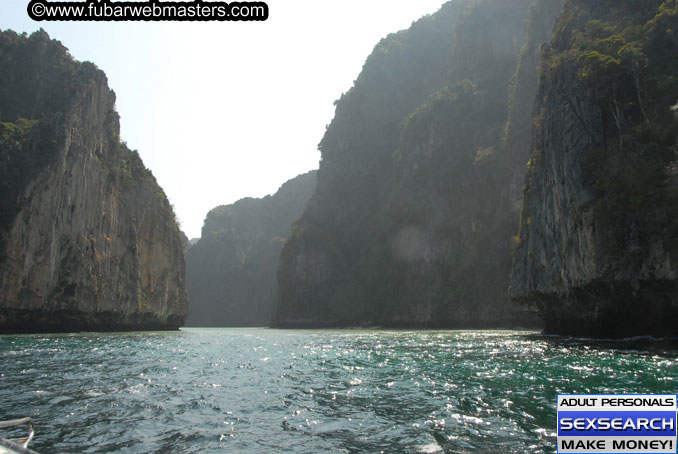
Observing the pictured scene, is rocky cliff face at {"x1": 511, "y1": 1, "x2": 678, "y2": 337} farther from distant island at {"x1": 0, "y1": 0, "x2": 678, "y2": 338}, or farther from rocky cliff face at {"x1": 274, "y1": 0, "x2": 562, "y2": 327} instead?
rocky cliff face at {"x1": 274, "y1": 0, "x2": 562, "y2": 327}

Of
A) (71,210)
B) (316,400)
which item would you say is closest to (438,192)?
(71,210)

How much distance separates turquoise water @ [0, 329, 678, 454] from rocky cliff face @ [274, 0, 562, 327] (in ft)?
180

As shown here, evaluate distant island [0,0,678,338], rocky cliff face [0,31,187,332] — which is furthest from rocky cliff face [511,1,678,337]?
rocky cliff face [0,31,187,332]

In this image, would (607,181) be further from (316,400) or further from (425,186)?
(425,186)

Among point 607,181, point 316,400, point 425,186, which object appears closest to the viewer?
point 316,400

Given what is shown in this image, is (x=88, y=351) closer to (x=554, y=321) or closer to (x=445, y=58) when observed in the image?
(x=554, y=321)

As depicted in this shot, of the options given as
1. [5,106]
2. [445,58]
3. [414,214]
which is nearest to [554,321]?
[414,214]

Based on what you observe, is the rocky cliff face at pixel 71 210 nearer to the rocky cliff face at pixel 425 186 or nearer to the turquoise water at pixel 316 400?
the turquoise water at pixel 316 400

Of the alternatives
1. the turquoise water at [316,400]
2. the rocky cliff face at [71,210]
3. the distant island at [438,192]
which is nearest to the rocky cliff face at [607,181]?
the distant island at [438,192]

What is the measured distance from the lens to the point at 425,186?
356 feet

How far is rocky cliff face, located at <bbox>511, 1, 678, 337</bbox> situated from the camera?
29297mm

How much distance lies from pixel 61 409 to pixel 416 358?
51.2 feet

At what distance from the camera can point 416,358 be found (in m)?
23.4

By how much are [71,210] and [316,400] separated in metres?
53.4
